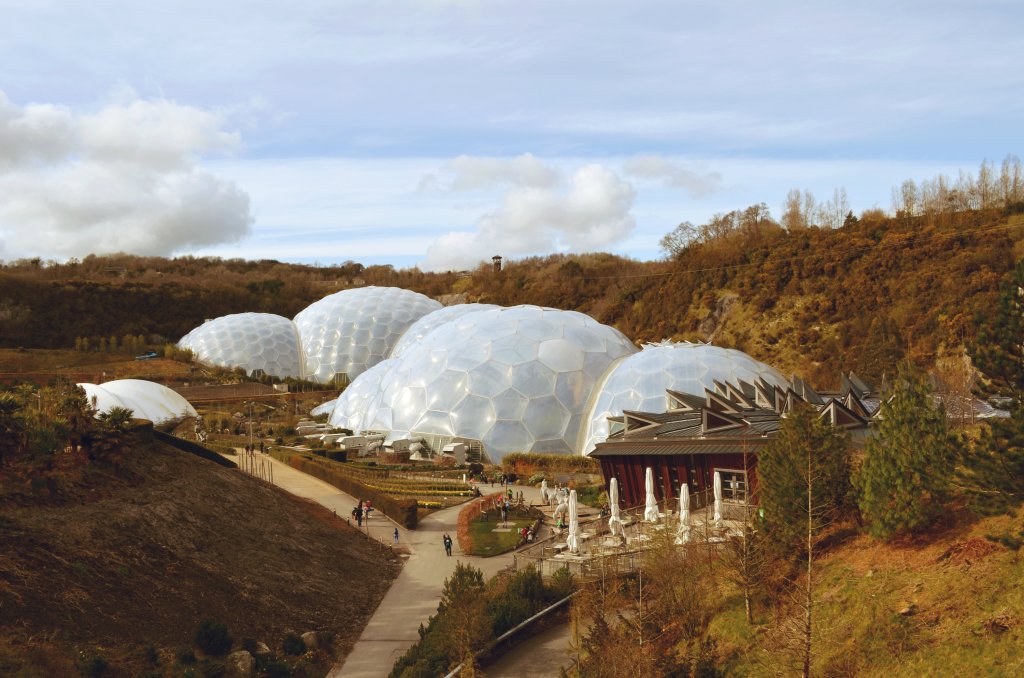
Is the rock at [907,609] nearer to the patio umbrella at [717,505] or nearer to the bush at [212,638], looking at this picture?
the patio umbrella at [717,505]

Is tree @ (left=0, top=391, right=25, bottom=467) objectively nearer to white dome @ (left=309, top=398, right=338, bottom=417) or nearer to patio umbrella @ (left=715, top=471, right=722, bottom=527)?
patio umbrella @ (left=715, top=471, right=722, bottom=527)

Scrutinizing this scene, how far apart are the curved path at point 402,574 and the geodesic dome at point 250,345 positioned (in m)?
35.6

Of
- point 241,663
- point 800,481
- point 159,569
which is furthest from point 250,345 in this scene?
point 800,481

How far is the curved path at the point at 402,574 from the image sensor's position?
16.7 m

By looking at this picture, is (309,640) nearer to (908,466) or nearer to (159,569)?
(159,569)

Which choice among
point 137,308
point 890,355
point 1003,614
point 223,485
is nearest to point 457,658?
point 1003,614

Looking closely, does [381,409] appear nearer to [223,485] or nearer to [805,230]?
[223,485]

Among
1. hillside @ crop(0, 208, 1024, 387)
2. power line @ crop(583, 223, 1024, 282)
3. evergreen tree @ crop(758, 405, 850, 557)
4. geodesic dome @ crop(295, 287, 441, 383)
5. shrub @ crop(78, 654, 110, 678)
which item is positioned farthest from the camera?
geodesic dome @ crop(295, 287, 441, 383)

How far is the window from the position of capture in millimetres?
24141

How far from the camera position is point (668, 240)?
287 ft

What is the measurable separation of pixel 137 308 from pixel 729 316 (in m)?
67.3

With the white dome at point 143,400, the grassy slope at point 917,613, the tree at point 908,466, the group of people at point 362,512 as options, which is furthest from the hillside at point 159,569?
the white dome at point 143,400

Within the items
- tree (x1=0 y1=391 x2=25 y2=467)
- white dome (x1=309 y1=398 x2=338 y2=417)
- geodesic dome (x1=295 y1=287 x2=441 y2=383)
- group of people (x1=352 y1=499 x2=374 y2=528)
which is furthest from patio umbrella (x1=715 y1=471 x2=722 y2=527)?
geodesic dome (x1=295 y1=287 x2=441 y2=383)

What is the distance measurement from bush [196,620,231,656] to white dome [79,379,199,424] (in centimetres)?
2991
